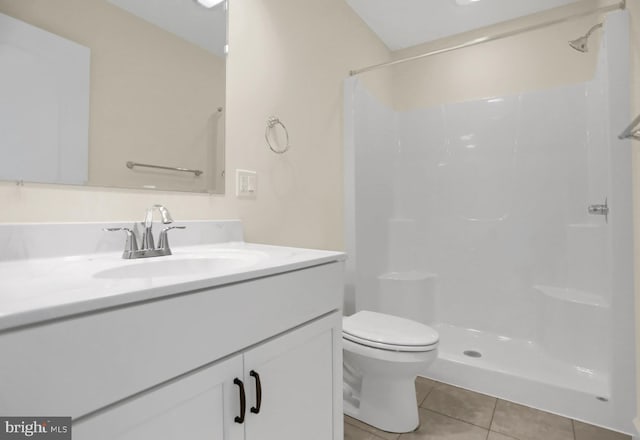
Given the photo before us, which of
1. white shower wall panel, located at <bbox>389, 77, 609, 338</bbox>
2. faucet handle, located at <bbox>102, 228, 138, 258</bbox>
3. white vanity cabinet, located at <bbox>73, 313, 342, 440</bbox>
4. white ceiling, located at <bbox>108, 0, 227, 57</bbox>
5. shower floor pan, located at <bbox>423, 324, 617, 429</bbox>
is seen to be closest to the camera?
white vanity cabinet, located at <bbox>73, 313, 342, 440</bbox>

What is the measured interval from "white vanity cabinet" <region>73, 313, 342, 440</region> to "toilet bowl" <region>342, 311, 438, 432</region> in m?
0.39

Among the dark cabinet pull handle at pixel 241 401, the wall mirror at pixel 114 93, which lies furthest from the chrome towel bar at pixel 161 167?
the dark cabinet pull handle at pixel 241 401

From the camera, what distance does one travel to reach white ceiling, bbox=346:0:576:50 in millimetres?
2152

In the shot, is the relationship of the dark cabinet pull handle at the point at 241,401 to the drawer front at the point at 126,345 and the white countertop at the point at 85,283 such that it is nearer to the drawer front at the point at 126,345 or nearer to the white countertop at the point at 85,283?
the drawer front at the point at 126,345

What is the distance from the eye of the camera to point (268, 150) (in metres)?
1.50

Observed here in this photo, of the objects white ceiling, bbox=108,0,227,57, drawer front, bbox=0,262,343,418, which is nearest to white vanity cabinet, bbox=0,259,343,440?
drawer front, bbox=0,262,343,418

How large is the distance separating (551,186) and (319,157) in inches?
61.7

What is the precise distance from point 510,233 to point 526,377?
0.98 m

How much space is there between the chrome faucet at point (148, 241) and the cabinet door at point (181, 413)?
482 mm

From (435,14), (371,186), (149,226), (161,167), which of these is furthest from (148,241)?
(435,14)

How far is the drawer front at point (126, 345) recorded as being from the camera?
1.35 feet

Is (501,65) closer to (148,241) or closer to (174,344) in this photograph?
(148,241)

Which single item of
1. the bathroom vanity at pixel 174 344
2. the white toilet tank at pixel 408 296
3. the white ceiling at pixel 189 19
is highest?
the white ceiling at pixel 189 19

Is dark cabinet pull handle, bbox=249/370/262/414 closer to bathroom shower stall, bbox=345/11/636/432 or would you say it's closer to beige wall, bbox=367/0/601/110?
bathroom shower stall, bbox=345/11/636/432
